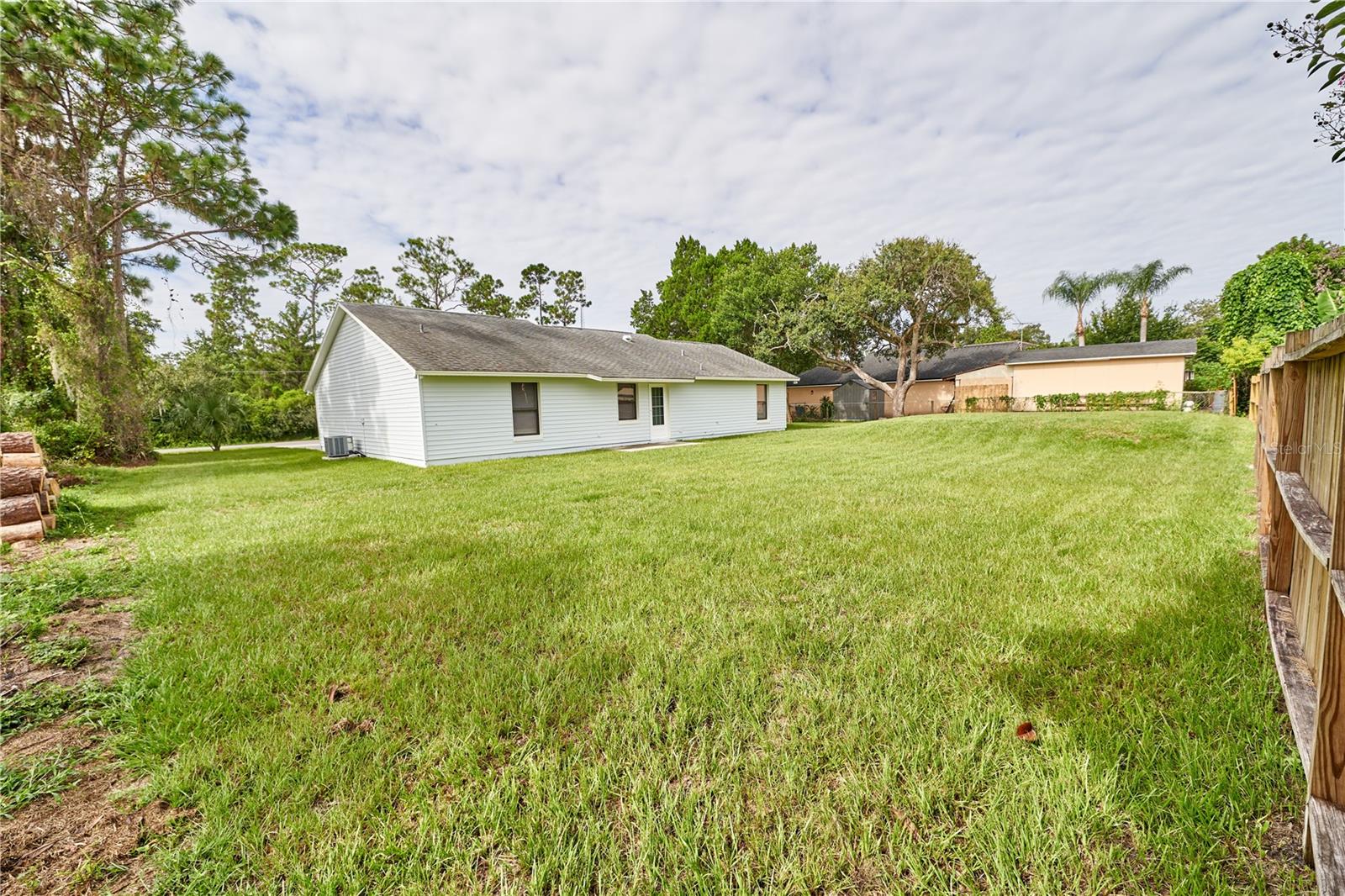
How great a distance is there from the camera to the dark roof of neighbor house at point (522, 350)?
1278 cm

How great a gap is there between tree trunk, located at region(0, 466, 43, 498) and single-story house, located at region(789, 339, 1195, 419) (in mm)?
21546

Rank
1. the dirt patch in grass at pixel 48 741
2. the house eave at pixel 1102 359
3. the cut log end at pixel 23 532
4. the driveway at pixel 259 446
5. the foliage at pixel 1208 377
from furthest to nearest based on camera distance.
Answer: the house eave at pixel 1102 359 → the foliage at pixel 1208 377 → the driveway at pixel 259 446 → the cut log end at pixel 23 532 → the dirt patch in grass at pixel 48 741

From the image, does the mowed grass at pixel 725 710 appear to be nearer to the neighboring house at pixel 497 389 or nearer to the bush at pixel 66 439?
the neighboring house at pixel 497 389

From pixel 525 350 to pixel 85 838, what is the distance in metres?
14.4

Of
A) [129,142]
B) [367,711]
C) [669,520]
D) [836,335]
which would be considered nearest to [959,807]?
[367,711]

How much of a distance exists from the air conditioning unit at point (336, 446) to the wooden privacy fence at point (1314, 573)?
1778 cm

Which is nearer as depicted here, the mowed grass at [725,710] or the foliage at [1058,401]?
the mowed grass at [725,710]

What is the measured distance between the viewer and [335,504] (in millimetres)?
7285

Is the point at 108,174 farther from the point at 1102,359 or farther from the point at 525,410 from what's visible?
the point at 1102,359

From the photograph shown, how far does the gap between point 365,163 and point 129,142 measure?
6484 mm

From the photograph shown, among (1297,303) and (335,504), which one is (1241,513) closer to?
(335,504)

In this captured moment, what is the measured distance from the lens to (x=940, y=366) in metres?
30.0

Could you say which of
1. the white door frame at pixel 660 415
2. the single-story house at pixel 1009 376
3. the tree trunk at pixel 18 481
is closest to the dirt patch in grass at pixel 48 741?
the tree trunk at pixel 18 481

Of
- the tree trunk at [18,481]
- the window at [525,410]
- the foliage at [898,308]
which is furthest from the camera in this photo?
the foliage at [898,308]
